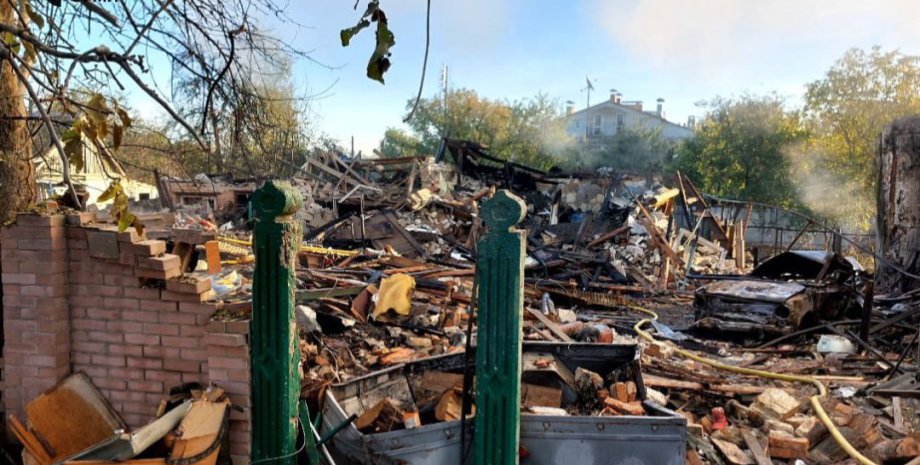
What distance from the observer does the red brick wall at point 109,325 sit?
3.95 metres

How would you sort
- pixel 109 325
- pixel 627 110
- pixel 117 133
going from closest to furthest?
pixel 117 133
pixel 109 325
pixel 627 110

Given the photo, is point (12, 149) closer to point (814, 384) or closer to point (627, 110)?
point (814, 384)

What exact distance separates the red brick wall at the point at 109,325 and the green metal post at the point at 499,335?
4.84 feet

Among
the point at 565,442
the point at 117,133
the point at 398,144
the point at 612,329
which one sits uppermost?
the point at 398,144

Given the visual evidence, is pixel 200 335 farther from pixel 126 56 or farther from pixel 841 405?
pixel 841 405

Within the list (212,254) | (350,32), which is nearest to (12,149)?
(212,254)

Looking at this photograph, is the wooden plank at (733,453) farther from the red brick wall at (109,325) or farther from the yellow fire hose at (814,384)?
the red brick wall at (109,325)

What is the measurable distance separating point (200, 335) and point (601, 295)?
380 inches

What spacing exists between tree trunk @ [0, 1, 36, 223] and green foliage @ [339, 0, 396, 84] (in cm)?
363

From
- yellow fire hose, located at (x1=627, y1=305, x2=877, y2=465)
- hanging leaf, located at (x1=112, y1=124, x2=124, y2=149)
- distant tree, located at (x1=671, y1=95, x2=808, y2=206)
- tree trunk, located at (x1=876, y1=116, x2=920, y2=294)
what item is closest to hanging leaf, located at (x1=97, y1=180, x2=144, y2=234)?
hanging leaf, located at (x1=112, y1=124, x2=124, y2=149)

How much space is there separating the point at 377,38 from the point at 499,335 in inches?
76.1

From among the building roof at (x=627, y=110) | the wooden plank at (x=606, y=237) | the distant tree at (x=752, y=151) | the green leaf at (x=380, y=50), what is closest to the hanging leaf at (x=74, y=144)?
the green leaf at (x=380, y=50)

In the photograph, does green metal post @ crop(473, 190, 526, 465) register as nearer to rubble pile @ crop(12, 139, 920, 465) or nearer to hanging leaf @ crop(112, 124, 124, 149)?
rubble pile @ crop(12, 139, 920, 465)

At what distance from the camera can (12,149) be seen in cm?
486
